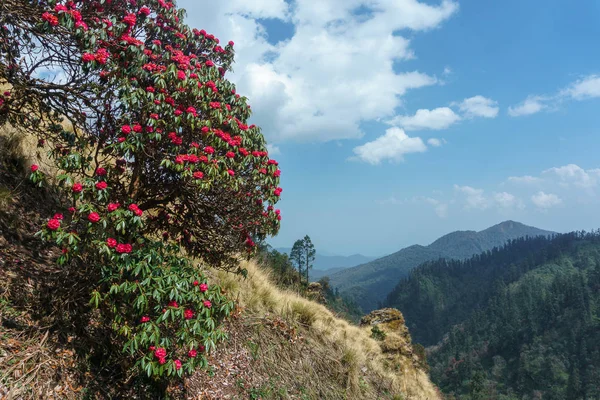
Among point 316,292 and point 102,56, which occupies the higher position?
point 102,56

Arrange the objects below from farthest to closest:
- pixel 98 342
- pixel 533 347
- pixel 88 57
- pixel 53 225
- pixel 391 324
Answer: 1. pixel 533 347
2. pixel 391 324
3. pixel 98 342
4. pixel 88 57
5. pixel 53 225

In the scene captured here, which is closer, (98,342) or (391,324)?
(98,342)

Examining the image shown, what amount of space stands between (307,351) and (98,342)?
16.1ft

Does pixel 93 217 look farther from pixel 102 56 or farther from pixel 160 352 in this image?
pixel 102 56

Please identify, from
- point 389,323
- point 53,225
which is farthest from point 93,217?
point 389,323

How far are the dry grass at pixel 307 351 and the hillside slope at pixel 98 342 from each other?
3cm

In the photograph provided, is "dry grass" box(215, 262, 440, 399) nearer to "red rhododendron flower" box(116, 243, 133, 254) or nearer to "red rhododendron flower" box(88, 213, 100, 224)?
"red rhododendron flower" box(116, 243, 133, 254)

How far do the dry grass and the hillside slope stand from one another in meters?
0.03

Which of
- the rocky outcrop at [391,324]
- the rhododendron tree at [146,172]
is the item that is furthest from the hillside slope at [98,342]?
the rocky outcrop at [391,324]

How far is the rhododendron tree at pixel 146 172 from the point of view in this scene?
14.8ft

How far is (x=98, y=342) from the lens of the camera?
5.57 meters

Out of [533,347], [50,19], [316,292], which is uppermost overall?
[50,19]

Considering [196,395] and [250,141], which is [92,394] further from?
[250,141]

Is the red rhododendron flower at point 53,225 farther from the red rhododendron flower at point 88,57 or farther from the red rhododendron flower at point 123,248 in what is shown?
the red rhododendron flower at point 88,57
